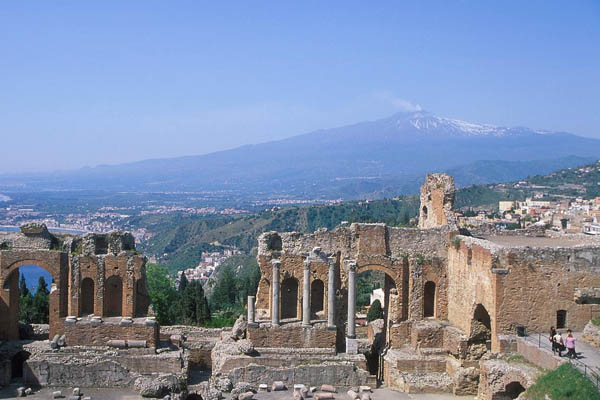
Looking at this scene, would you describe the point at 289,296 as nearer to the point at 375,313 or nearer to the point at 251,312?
the point at 251,312

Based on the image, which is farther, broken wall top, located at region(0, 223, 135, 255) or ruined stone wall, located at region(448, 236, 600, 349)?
broken wall top, located at region(0, 223, 135, 255)

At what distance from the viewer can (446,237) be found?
34.2m

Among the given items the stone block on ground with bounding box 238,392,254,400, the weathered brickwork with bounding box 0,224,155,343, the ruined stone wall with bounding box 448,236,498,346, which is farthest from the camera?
the weathered brickwork with bounding box 0,224,155,343

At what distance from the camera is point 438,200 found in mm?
36656

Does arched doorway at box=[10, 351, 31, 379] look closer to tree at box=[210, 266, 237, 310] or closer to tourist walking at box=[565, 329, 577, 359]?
tourist walking at box=[565, 329, 577, 359]

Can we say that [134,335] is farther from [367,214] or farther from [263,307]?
[367,214]

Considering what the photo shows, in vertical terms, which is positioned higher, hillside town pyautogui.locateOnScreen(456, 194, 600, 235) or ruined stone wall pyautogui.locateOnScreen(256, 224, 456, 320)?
ruined stone wall pyautogui.locateOnScreen(256, 224, 456, 320)

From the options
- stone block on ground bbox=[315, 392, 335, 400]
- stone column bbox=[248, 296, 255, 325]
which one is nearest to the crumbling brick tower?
stone column bbox=[248, 296, 255, 325]

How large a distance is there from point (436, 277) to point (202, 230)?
130 meters

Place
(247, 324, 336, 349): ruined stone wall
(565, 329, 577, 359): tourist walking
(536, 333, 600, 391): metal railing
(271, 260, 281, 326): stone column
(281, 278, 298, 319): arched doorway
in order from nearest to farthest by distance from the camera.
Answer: (536, 333, 600, 391): metal railing < (565, 329, 577, 359): tourist walking < (247, 324, 336, 349): ruined stone wall < (271, 260, 281, 326): stone column < (281, 278, 298, 319): arched doorway

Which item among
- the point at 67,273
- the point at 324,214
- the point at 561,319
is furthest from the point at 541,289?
the point at 324,214

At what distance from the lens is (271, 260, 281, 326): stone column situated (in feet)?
106

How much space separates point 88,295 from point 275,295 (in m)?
9.12

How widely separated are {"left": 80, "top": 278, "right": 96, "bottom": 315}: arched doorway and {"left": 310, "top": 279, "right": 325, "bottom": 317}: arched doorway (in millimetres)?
10558
